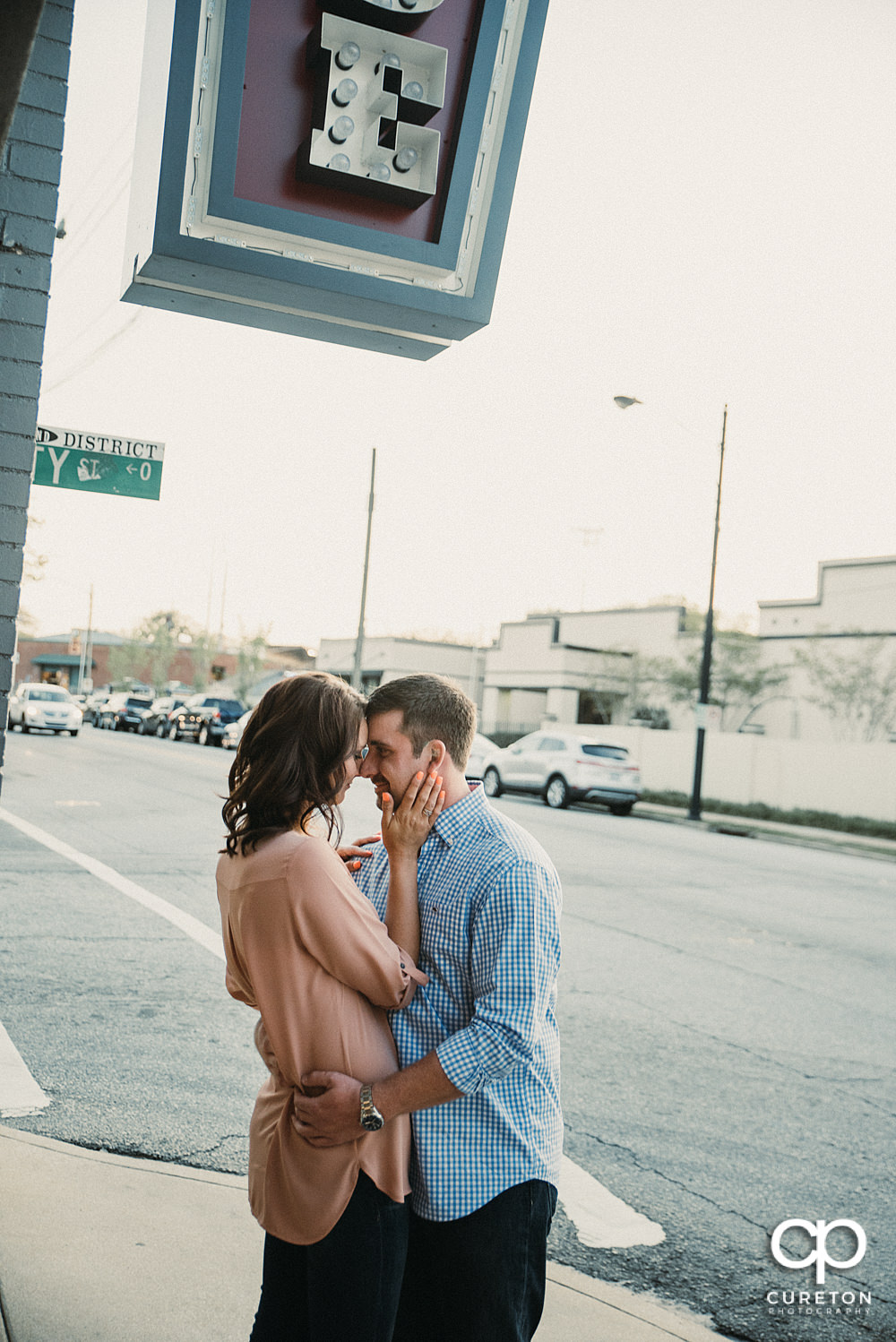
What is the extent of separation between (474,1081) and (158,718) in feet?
144

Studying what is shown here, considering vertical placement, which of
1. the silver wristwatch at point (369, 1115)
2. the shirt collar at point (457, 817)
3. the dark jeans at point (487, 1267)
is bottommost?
the dark jeans at point (487, 1267)

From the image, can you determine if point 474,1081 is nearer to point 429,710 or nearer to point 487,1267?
point 487,1267

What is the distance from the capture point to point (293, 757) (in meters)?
2.18

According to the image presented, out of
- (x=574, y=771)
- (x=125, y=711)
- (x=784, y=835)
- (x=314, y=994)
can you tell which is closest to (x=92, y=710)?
(x=125, y=711)

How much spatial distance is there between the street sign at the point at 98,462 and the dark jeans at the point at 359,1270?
3387mm

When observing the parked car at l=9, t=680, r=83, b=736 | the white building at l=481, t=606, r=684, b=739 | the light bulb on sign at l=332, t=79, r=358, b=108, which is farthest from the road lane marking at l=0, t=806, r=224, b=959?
the white building at l=481, t=606, r=684, b=739

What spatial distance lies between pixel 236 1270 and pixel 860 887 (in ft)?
39.3

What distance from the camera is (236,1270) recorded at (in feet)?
11.3

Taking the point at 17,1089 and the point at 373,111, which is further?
the point at 17,1089

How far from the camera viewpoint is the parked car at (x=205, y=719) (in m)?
39.5

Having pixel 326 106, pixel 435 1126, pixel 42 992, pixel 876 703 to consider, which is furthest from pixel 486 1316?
pixel 876 703

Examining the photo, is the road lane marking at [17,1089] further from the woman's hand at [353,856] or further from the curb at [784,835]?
the curb at [784,835]

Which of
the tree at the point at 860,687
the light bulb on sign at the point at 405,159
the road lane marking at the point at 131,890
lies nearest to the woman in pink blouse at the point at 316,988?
the light bulb on sign at the point at 405,159

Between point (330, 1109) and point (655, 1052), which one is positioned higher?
point (330, 1109)
